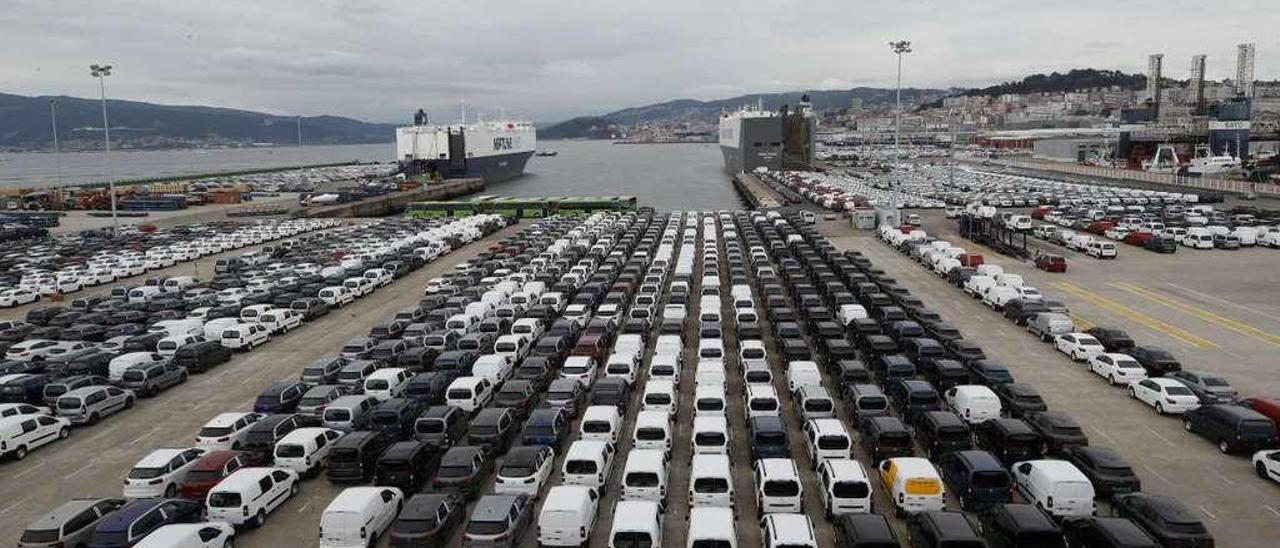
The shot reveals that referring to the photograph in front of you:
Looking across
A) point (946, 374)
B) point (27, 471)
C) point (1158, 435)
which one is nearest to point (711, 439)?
point (946, 374)

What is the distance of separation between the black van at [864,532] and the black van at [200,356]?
18.9 m

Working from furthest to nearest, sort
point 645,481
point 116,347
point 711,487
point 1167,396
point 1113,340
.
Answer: point 116,347, point 1113,340, point 1167,396, point 645,481, point 711,487

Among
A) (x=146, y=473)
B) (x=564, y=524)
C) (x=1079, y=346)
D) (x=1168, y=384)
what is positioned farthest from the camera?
(x=1079, y=346)

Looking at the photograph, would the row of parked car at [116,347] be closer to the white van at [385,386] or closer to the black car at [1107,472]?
the white van at [385,386]

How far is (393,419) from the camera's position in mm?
16453

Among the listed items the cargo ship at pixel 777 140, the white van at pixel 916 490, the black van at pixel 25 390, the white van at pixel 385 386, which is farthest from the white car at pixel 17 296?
the cargo ship at pixel 777 140

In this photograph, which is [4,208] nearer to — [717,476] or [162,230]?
[162,230]

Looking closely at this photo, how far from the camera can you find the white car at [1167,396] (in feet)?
57.4

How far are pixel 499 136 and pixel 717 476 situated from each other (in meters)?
134

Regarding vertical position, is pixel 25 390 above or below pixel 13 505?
above

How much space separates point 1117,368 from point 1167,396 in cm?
232

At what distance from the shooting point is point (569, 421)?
17.3 meters

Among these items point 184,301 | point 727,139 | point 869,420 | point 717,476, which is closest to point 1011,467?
point 869,420

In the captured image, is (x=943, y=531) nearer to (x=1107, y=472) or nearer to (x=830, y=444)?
(x=830, y=444)
